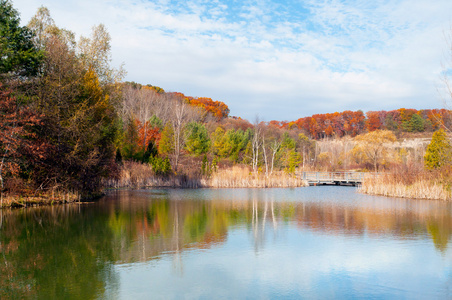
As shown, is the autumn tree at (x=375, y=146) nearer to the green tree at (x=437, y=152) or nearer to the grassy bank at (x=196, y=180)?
the green tree at (x=437, y=152)

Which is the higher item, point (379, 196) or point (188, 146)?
point (188, 146)

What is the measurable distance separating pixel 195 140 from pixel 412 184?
2331cm

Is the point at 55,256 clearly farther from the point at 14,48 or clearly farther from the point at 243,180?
the point at 243,180

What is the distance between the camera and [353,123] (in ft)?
277

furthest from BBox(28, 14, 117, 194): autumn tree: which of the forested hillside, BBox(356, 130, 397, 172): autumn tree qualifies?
BBox(356, 130, 397, 172): autumn tree

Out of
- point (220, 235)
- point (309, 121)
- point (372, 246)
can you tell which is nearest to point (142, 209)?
point (220, 235)

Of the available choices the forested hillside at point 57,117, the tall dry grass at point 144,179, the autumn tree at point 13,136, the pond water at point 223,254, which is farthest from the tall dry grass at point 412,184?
the autumn tree at point 13,136

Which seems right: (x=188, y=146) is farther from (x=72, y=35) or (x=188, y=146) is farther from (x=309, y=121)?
(x=309, y=121)

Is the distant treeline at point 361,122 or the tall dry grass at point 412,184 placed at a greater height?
the distant treeline at point 361,122

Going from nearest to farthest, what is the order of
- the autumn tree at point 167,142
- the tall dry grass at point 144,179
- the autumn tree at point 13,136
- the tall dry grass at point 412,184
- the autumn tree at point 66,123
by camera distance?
the autumn tree at point 13,136, the autumn tree at point 66,123, the tall dry grass at point 412,184, the tall dry grass at point 144,179, the autumn tree at point 167,142

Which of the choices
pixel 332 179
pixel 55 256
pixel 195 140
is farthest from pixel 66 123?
pixel 332 179

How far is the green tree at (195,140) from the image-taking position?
4056 cm

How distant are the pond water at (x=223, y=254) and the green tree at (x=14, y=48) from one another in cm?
672

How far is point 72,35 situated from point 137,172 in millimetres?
10800
